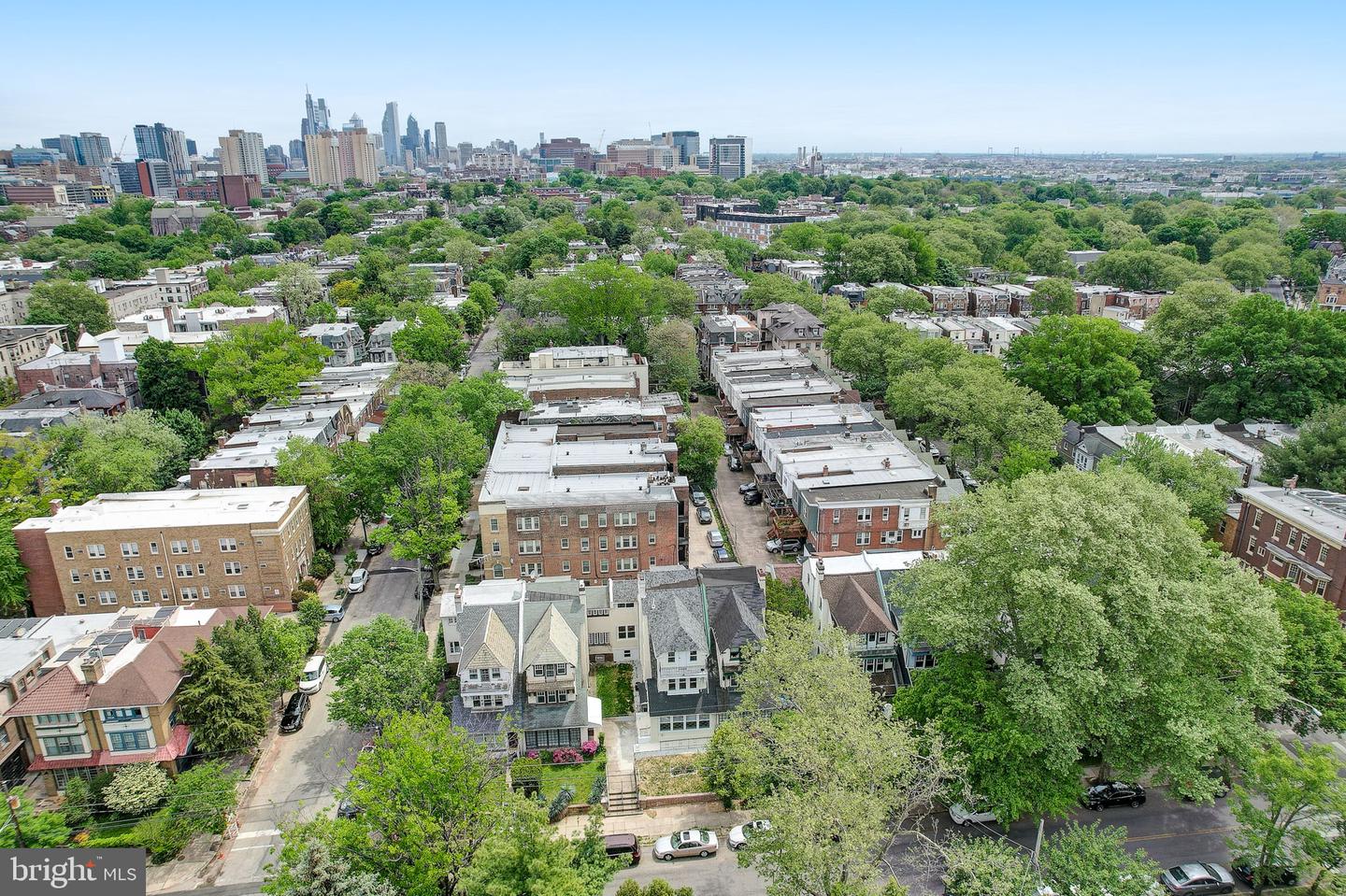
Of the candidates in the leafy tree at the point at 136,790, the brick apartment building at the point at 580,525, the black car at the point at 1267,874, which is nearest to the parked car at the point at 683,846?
the black car at the point at 1267,874

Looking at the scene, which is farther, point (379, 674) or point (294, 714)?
point (294, 714)

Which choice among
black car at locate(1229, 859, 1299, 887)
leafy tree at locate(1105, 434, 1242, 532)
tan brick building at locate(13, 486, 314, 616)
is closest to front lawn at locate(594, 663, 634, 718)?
tan brick building at locate(13, 486, 314, 616)

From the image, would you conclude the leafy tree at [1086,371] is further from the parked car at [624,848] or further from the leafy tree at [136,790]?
the leafy tree at [136,790]

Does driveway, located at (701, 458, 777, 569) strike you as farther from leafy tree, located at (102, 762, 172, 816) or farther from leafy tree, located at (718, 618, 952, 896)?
leafy tree, located at (102, 762, 172, 816)

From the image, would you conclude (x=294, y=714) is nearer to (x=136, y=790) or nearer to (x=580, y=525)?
(x=136, y=790)

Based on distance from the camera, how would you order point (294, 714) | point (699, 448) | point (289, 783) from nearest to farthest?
point (289, 783) → point (294, 714) → point (699, 448)

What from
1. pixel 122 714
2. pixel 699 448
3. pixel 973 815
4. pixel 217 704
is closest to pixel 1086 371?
pixel 699 448
